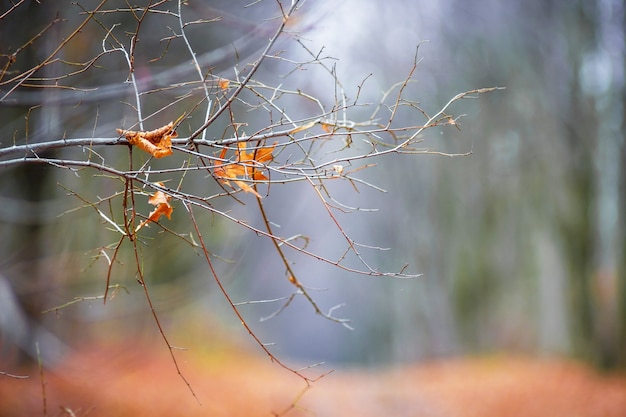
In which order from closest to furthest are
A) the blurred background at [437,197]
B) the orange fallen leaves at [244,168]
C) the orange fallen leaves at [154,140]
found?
the orange fallen leaves at [154,140], the orange fallen leaves at [244,168], the blurred background at [437,197]

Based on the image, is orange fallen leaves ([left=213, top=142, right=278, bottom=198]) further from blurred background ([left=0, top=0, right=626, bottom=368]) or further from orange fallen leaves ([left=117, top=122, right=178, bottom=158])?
blurred background ([left=0, top=0, right=626, bottom=368])

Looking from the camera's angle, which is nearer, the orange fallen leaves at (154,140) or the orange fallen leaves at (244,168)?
the orange fallen leaves at (154,140)

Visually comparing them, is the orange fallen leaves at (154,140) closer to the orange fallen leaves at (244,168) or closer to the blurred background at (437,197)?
the orange fallen leaves at (244,168)

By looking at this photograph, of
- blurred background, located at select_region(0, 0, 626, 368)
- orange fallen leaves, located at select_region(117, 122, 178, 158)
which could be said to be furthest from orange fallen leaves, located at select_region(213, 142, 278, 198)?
blurred background, located at select_region(0, 0, 626, 368)

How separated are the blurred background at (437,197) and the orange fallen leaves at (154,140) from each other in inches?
105

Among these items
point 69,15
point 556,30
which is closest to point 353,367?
point 556,30

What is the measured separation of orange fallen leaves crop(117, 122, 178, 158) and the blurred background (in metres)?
2.68

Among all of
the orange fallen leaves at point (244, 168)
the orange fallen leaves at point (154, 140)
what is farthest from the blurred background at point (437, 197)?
the orange fallen leaves at point (154, 140)

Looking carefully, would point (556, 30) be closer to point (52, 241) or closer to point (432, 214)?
point (432, 214)

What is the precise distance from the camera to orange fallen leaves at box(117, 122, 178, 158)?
1.96 meters

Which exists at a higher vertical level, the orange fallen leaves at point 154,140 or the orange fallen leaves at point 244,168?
the orange fallen leaves at point 154,140

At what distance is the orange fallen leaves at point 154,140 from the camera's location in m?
1.96

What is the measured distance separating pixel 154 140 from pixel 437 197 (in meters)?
10.5

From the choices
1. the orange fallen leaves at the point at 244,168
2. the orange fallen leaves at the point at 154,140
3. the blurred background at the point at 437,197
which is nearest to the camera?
the orange fallen leaves at the point at 154,140
